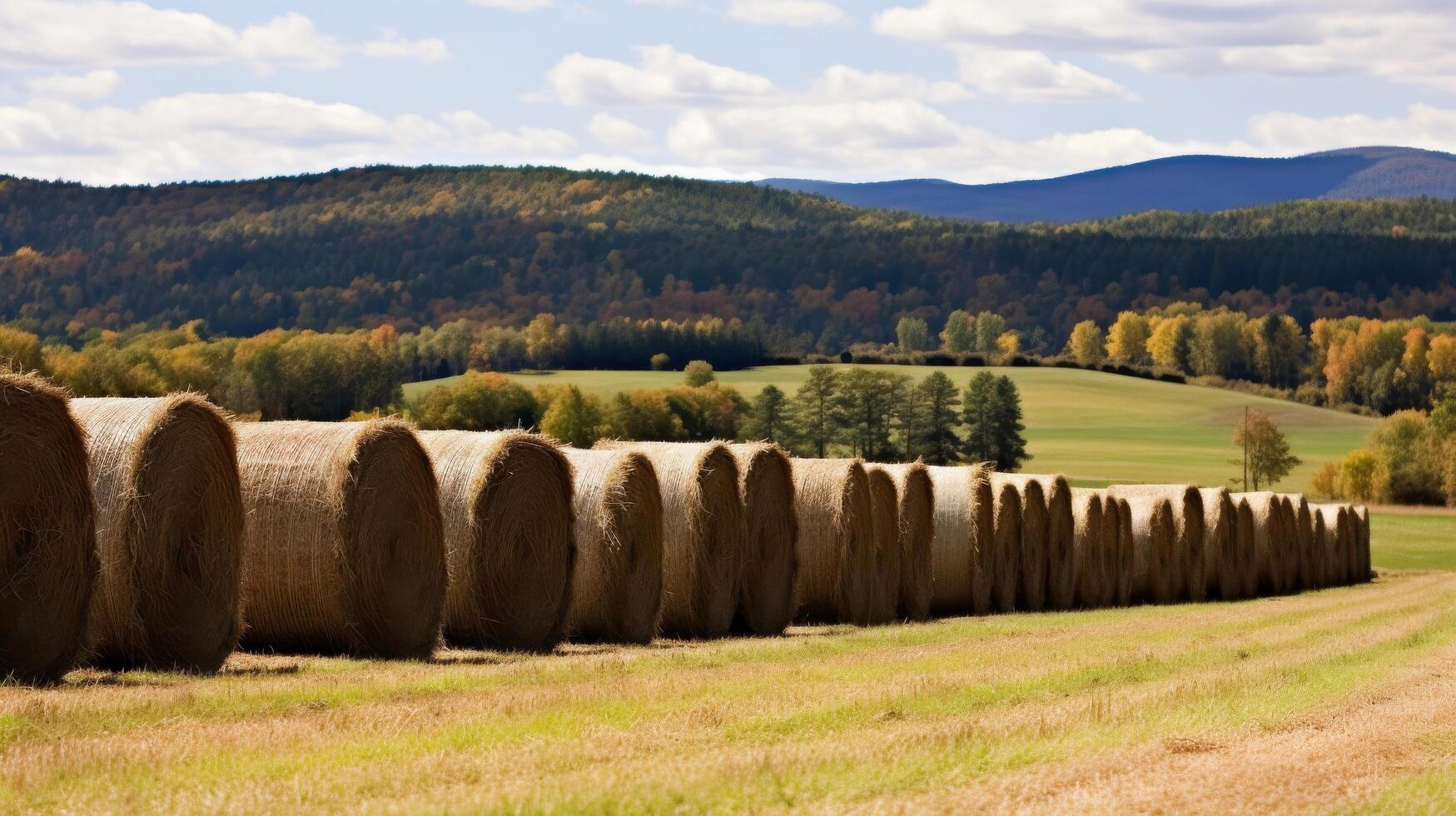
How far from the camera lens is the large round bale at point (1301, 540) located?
45562 mm

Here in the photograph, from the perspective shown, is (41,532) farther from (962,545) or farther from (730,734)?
(962,545)

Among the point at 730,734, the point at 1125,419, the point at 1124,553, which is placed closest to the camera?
the point at 730,734

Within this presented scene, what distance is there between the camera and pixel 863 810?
332 inches

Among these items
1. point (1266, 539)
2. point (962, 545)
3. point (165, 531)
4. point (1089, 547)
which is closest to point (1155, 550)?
point (1089, 547)

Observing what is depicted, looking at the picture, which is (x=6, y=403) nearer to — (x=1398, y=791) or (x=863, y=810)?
(x=863, y=810)

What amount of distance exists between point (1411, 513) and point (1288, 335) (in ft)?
290

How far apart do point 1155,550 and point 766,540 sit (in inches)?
643

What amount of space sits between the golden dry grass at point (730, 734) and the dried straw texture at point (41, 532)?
0.44 meters

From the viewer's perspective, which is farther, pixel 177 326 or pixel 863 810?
pixel 177 326

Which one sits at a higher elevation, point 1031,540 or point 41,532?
point 41,532

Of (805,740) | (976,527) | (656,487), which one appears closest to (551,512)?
(656,487)

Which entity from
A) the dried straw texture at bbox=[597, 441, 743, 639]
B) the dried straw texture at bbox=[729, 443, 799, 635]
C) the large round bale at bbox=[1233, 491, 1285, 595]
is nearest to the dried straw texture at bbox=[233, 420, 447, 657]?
the dried straw texture at bbox=[597, 441, 743, 639]

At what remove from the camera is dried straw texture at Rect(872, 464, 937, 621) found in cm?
2594

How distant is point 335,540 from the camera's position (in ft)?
50.0
